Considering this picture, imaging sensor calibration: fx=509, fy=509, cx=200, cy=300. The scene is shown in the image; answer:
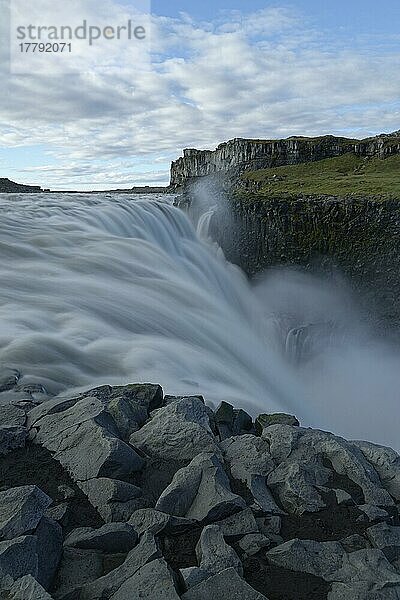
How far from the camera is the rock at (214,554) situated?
4.36m

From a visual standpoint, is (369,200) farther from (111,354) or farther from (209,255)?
(111,354)

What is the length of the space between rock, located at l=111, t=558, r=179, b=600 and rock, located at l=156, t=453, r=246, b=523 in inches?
37.3

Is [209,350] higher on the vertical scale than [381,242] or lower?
lower

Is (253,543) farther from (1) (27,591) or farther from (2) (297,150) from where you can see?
(2) (297,150)

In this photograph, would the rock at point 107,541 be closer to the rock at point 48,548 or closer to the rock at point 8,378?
the rock at point 48,548

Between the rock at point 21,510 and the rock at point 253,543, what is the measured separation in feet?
6.23

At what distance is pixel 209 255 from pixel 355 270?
7025 mm

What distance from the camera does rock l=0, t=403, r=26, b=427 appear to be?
22.2 feet

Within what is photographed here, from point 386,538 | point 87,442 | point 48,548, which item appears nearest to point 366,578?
point 386,538

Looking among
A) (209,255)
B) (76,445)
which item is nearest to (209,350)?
(76,445)

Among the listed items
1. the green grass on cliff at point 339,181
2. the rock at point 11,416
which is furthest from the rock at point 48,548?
the green grass on cliff at point 339,181

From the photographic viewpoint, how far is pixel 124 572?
4219 millimetres

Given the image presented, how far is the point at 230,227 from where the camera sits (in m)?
27.0

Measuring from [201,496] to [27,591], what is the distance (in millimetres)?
1978
